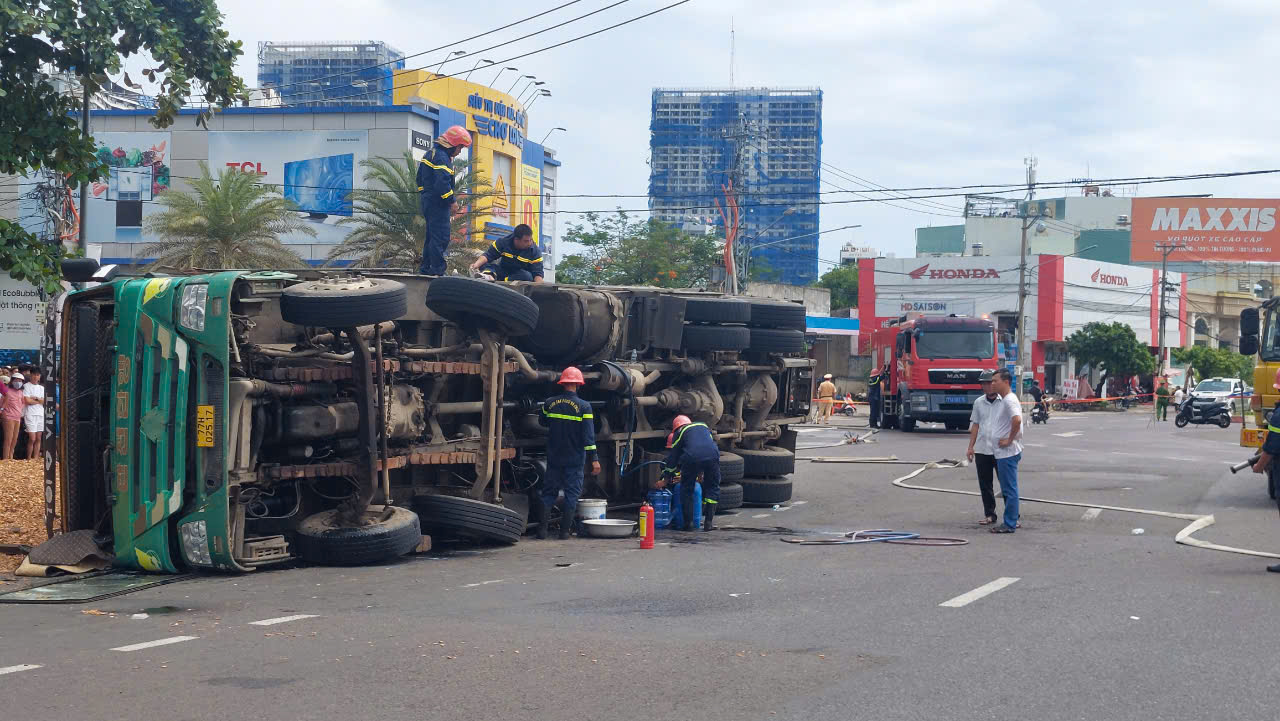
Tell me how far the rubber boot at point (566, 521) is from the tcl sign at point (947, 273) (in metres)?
62.1

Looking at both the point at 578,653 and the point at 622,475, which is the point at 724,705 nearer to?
the point at 578,653

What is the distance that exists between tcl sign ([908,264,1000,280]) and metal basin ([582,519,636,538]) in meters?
61.8

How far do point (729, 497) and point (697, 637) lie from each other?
7.61 m

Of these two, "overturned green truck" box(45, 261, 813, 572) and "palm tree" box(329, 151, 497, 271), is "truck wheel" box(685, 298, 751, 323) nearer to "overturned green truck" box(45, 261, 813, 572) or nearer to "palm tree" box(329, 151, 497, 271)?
"overturned green truck" box(45, 261, 813, 572)

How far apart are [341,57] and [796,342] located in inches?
5226

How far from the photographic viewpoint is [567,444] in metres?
12.6

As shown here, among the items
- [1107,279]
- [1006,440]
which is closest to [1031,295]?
[1107,279]

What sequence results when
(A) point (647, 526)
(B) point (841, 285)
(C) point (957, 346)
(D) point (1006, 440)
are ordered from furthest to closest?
(B) point (841, 285) < (C) point (957, 346) < (D) point (1006, 440) < (A) point (647, 526)

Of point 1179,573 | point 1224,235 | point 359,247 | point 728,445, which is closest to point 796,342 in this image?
point 728,445

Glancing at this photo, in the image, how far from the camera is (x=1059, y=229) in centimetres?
9656

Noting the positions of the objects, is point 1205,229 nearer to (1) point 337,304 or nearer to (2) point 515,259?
(2) point 515,259

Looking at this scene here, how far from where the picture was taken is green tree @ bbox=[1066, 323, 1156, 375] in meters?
64.0

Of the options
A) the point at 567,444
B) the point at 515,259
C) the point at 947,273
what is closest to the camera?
the point at 567,444

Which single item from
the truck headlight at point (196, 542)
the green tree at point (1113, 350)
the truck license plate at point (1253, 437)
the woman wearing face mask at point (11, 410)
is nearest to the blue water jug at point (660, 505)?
the truck headlight at point (196, 542)
